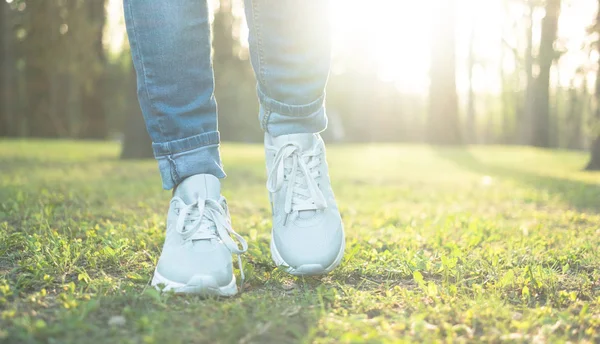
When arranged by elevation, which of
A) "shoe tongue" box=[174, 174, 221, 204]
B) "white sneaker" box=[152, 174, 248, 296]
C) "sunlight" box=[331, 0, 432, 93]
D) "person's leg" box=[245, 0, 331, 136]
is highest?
"sunlight" box=[331, 0, 432, 93]

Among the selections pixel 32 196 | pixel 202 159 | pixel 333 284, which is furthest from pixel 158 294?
pixel 32 196

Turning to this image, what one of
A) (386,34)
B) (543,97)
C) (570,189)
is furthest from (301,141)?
(386,34)

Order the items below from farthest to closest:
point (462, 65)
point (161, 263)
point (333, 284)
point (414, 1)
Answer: point (462, 65), point (414, 1), point (333, 284), point (161, 263)

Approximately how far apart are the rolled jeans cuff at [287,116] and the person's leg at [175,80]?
21 centimetres

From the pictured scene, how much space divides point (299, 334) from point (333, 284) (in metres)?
0.51

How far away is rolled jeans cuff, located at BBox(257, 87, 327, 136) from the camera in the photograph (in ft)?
5.94

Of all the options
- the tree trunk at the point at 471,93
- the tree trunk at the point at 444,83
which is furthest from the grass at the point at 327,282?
the tree trunk at the point at 471,93

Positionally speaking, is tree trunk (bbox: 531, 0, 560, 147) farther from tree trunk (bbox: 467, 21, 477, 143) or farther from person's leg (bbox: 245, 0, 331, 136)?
person's leg (bbox: 245, 0, 331, 136)

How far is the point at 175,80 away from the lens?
65.5 inches

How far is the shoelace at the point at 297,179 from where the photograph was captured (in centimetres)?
180

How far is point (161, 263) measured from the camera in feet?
5.29

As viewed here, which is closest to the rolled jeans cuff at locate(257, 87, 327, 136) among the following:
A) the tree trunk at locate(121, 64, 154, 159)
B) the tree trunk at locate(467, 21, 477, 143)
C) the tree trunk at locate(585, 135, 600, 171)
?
the tree trunk at locate(121, 64, 154, 159)

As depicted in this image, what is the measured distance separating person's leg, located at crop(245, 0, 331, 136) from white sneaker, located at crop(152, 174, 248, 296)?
317 mm

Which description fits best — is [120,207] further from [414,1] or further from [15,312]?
[414,1]
